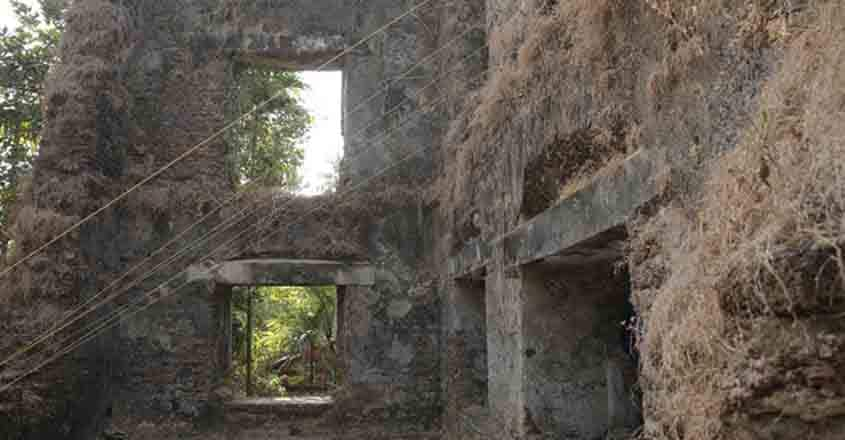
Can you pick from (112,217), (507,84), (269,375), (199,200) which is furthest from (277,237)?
(269,375)

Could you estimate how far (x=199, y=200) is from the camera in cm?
755

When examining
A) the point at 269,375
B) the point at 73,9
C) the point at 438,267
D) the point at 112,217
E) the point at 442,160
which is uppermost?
the point at 73,9

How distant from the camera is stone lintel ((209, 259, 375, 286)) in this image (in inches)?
290

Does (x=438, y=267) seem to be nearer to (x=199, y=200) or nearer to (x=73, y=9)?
(x=199, y=200)

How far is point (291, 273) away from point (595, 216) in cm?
462

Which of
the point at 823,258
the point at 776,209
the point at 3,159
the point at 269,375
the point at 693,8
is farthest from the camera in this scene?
the point at 269,375

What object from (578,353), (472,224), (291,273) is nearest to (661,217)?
(578,353)

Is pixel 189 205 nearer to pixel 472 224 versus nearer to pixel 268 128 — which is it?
pixel 472 224

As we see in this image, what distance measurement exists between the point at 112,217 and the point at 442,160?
3.43 meters

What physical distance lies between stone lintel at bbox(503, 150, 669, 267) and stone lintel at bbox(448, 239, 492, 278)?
3.08 ft

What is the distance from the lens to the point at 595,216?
11.0ft

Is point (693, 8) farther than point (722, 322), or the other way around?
point (693, 8)

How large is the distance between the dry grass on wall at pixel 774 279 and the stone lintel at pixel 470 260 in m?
3.21

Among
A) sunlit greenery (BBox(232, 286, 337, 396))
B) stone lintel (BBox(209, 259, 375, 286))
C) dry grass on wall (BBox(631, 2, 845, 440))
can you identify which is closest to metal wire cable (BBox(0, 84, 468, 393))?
stone lintel (BBox(209, 259, 375, 286))
